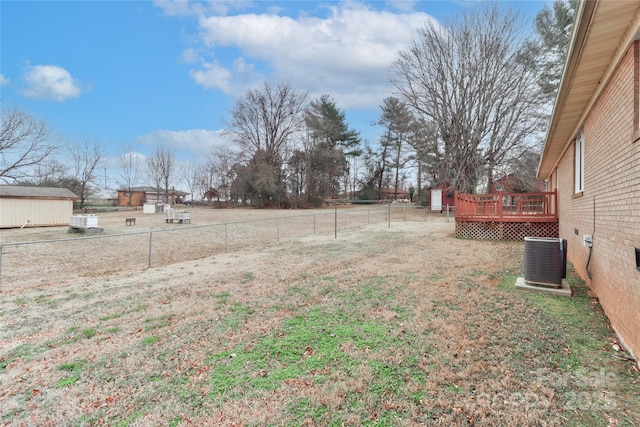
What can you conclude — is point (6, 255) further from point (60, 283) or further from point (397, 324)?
point (397, 324)

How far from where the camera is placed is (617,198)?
3.50 meters

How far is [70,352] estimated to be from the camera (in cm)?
318

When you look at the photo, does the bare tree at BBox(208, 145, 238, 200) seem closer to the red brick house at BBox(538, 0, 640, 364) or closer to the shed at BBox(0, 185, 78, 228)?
the shed at BBox(0, 185, 78, 228)

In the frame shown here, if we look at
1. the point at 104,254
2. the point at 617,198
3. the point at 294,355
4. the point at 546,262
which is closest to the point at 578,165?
the point at 546,262

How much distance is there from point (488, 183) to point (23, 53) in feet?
99.3

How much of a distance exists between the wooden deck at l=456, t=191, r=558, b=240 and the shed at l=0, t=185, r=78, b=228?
22.9 meters

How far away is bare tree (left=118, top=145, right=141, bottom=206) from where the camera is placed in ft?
150

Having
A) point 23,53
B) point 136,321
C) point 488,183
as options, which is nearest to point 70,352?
point 136,321

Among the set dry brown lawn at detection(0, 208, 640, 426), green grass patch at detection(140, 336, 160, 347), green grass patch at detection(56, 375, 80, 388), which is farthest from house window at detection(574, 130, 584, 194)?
green grass patch at detection(56, 375, 80, 388)

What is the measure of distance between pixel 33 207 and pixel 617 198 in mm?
25025

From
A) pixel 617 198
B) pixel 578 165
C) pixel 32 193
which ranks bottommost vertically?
pixel 617 198

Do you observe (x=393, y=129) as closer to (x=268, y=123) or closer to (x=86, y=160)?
(x=268, y=123)

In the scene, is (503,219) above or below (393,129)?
below

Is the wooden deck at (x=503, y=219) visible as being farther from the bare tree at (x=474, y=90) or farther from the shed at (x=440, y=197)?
the shed at (x=440, y=197)
